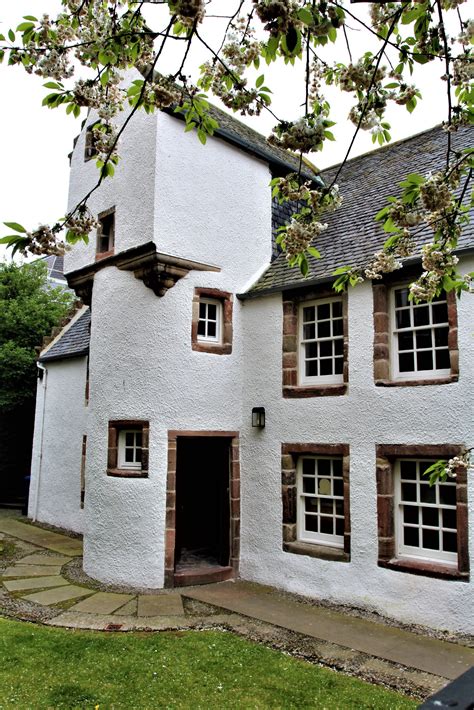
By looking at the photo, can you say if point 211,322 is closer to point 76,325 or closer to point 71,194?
point 71,194

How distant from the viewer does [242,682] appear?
5305 mm

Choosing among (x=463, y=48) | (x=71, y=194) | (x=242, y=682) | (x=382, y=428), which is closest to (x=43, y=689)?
(x=242, y=682)

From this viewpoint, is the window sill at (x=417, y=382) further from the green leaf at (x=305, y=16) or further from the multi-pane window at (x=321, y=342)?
the green leaf at (x=305, y=16)

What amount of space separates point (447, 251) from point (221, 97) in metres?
1.73

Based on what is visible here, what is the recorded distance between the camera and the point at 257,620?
7.17m

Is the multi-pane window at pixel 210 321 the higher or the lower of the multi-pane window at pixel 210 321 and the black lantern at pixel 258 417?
the higher

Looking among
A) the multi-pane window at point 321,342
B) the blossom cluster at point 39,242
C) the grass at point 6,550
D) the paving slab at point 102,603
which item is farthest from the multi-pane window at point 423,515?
the grass at point 6,550

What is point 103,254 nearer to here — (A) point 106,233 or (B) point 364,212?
(A) point 106,233

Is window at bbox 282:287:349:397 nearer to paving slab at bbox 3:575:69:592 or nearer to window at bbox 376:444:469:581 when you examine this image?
window at bbox 376:444:469:581

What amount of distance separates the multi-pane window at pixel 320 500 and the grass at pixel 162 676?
8.10 feet

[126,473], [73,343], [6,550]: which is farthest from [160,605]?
[73,343]

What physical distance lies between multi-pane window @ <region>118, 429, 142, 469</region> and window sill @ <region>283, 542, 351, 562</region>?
289 centimetres

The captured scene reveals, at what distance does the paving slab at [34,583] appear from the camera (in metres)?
8.45

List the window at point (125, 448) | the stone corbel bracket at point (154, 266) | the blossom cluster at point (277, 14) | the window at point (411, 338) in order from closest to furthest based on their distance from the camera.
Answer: the blossom cluster at point (277, 14), the window at point (411, 338), the stone corbel bracket at point (154, 266), the window at point (125, 448)
